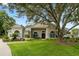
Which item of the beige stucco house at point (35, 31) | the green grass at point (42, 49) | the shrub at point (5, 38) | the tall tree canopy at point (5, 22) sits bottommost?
the green grass at point (42, 49)

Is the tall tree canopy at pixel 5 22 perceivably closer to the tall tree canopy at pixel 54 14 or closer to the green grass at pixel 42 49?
the tall tree canopy at pixel 54 14

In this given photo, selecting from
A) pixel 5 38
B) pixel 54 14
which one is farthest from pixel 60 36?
pixel 5 38

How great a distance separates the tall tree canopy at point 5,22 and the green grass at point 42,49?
38 centimetres

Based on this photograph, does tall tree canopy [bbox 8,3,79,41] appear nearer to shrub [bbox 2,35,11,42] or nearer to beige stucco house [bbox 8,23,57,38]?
beige stucco house [bbox 8,23,57,38]

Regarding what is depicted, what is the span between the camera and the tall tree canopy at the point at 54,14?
6836 millimetres

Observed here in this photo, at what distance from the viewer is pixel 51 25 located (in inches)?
272

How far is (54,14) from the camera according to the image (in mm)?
6910

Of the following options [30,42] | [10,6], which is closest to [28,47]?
[30,42]

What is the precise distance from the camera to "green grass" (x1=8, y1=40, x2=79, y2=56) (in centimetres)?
667

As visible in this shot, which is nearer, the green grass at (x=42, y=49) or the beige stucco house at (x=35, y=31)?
the green grass at (x=42, y=49)

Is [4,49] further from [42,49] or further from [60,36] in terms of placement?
[60,36]

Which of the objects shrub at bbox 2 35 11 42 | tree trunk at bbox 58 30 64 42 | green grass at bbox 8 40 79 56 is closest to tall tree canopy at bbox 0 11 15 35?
shrub at bbox 2 35 11 42

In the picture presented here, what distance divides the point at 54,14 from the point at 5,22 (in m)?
1.13

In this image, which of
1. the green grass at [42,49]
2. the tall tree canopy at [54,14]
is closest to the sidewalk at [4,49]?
the green grass at [42,49]
